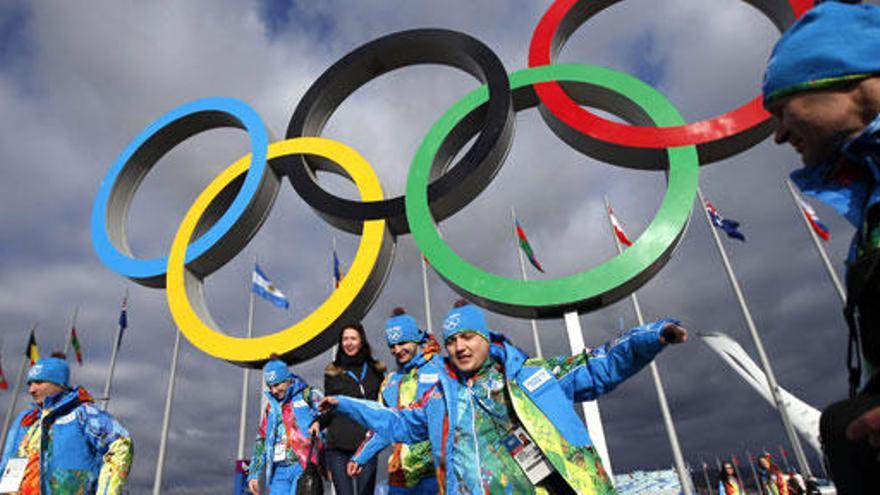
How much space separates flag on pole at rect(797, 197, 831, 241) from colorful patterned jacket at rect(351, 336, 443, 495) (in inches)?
569

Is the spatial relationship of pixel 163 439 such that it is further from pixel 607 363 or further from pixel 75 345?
pixel 607 363

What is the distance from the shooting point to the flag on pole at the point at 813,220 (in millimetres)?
14000

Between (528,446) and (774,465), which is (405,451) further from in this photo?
(774,465)

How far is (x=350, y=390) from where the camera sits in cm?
454

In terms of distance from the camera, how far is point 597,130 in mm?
6137

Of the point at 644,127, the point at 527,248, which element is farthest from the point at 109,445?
the point at 527,248

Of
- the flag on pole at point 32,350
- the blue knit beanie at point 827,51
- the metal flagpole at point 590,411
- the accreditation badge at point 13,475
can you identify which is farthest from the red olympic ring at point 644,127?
the flag on pole at point 32,350

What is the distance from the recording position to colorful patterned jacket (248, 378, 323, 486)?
4.69 metres

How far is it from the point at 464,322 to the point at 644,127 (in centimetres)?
446

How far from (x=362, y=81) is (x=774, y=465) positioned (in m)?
13.4

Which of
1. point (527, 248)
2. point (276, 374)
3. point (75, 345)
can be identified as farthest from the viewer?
point (75, 345)

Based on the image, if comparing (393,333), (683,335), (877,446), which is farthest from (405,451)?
(877,446)

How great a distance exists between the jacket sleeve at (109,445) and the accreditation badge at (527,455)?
3111mm

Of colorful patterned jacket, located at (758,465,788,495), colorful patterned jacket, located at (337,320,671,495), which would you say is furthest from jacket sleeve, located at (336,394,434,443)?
colorful patterned jacket, located at (758,465,788,495)
